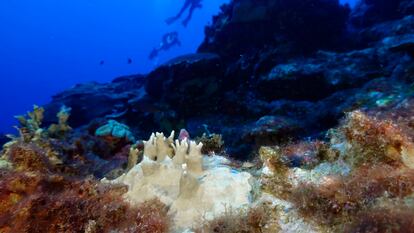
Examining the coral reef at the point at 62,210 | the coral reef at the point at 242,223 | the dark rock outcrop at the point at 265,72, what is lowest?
the coral reef at the point at 242,223

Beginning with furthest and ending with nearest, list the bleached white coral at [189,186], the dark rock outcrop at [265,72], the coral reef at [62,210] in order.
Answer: the dark rock outcrop at [265,72] < the bleached white coral at [189,186] < the coral reef at [62,210]

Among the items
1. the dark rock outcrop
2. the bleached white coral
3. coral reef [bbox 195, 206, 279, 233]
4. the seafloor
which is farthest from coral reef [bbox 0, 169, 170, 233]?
the dark rock outcrop

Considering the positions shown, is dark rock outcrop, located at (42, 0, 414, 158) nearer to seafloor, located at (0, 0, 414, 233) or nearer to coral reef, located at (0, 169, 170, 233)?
seafloor, located at (0, 0, 414, 233)

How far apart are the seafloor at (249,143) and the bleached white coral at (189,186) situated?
0.01 m

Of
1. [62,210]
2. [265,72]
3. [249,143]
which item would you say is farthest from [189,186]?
[265,72]

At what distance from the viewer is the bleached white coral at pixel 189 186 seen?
3.12 meters

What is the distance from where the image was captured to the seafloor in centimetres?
257

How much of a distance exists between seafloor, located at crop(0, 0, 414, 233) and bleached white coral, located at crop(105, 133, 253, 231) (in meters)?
0.01

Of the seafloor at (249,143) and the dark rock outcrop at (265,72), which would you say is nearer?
the seafloor at (249,143)

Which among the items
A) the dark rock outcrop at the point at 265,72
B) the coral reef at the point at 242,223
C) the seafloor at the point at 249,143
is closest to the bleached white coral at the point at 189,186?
the seafloor at the point at 249,143

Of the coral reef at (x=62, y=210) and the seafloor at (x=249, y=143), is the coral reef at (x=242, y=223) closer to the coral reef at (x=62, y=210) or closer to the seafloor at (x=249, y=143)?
the seafloor at (x=249, y=143)

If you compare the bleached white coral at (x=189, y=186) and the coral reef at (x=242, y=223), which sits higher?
the bleached white coral at (x=189, y=186)

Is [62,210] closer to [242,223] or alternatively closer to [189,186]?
[189,186]

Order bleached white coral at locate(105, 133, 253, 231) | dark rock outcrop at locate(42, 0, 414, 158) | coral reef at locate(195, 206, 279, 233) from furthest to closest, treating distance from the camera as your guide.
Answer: dark rock outcrop at locate(42, 0, 414, 158), bleached white coral at locate(105, 133, 253, 231), coral reef at locate(195, 206, 279, 233)
